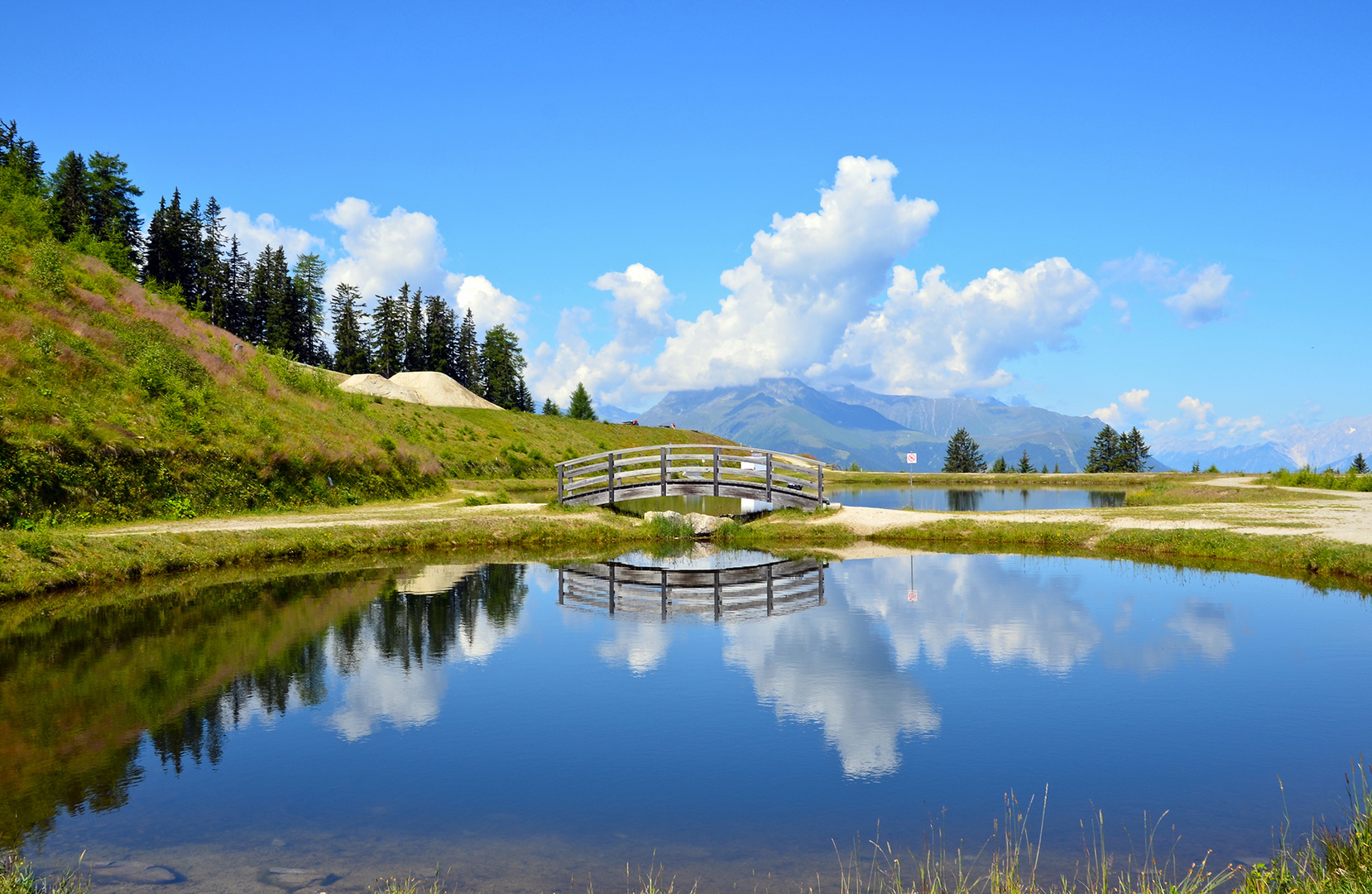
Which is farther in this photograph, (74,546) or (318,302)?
(318,302)

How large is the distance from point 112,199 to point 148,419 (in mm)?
81665

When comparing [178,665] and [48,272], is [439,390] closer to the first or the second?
[48,272]

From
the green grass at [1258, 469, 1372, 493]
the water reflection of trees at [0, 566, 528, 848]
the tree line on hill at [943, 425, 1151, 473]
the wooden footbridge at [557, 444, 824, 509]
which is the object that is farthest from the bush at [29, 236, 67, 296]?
the tree line on hill at [943, 425, 1151, 473]

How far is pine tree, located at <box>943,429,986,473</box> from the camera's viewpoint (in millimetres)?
113938

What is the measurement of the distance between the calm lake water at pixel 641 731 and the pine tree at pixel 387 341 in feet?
325

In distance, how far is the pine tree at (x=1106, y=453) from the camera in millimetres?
103188

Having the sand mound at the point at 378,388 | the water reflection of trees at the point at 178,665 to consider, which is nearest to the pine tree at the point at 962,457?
the sand mound at the point at 378,388

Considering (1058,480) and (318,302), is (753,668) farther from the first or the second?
(318,302)

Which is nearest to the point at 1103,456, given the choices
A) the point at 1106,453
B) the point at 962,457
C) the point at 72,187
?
the point at 1106,453

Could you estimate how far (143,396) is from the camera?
108 ft

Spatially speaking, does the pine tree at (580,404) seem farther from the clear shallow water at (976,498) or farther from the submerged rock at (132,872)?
the submerged rock at (132,872)

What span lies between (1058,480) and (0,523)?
263 feet

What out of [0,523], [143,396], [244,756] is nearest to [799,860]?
[244,756]

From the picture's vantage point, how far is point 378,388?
8638cm
